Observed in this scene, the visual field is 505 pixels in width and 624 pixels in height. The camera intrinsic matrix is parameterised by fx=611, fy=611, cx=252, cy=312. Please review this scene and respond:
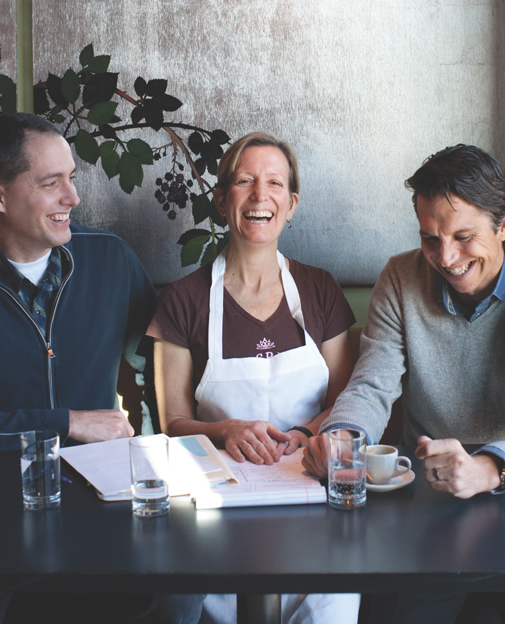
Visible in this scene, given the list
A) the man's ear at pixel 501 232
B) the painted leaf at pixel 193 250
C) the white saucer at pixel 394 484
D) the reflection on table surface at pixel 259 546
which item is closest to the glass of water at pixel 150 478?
the reflection on table surface at pixel 259 546

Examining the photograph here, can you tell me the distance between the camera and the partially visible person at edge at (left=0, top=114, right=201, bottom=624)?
1751 millimetres

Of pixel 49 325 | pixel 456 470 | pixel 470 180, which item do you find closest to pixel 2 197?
pixel 49 325

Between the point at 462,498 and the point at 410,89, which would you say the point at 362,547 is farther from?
the point at 410,89

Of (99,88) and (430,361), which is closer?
(430,361)

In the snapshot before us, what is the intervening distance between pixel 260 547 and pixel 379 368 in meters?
0.82

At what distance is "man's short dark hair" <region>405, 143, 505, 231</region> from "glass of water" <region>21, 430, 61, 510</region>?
1.03 meters

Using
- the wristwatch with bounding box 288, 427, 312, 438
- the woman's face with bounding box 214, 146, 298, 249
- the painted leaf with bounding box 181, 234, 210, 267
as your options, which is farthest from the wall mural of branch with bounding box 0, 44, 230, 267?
the wristwatch with bounding box 288, 427, 312, 438

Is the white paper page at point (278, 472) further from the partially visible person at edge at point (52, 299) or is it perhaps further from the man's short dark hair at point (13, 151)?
the man's short dark hair at point (13, 151)

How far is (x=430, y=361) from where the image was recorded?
1659 millimetres

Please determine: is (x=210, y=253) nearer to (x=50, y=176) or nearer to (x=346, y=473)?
(x=50, y=176)

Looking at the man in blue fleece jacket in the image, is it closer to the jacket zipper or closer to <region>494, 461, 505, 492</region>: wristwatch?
the jacket zipper

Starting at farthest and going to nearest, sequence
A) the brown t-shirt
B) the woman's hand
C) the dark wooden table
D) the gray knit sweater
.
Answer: the brown t-shirt
the gray knit sweater
the woman's hand
the dark wooden table

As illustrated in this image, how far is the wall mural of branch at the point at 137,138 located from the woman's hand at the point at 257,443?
0.94 meters

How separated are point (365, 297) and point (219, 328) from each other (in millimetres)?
752
